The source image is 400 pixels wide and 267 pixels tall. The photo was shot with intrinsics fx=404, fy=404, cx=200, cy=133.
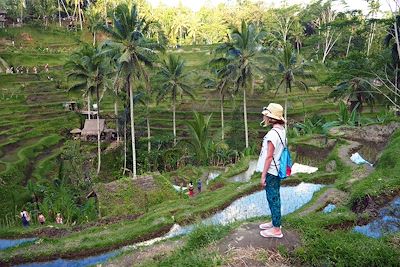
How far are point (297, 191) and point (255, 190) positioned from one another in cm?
197

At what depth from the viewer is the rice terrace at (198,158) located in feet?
Result: 26.6

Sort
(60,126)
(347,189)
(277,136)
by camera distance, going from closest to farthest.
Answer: (277,136) → (347,189) → (60,126)

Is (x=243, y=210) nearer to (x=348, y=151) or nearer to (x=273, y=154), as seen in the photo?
(x=273, y=154)

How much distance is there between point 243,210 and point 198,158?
14218mm

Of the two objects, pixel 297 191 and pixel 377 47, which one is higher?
pixel 377 47

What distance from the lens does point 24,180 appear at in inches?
1099

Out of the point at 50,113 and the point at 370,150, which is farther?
the point at 50,113

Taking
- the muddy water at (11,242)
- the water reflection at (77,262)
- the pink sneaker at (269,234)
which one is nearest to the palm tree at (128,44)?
the muddy water at (11,242)

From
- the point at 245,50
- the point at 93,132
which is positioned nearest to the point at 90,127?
the point at 93,132

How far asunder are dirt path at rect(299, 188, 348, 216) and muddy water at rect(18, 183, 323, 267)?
0.80 meters

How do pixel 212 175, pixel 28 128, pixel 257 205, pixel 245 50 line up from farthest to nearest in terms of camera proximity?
pixel 28 128, pixel 245 50, pixel 212 175, pixel 257 205

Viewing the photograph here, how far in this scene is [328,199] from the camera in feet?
53.3

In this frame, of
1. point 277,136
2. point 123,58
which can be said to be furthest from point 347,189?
point 123,58

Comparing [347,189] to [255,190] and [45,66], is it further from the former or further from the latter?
[45,66]
